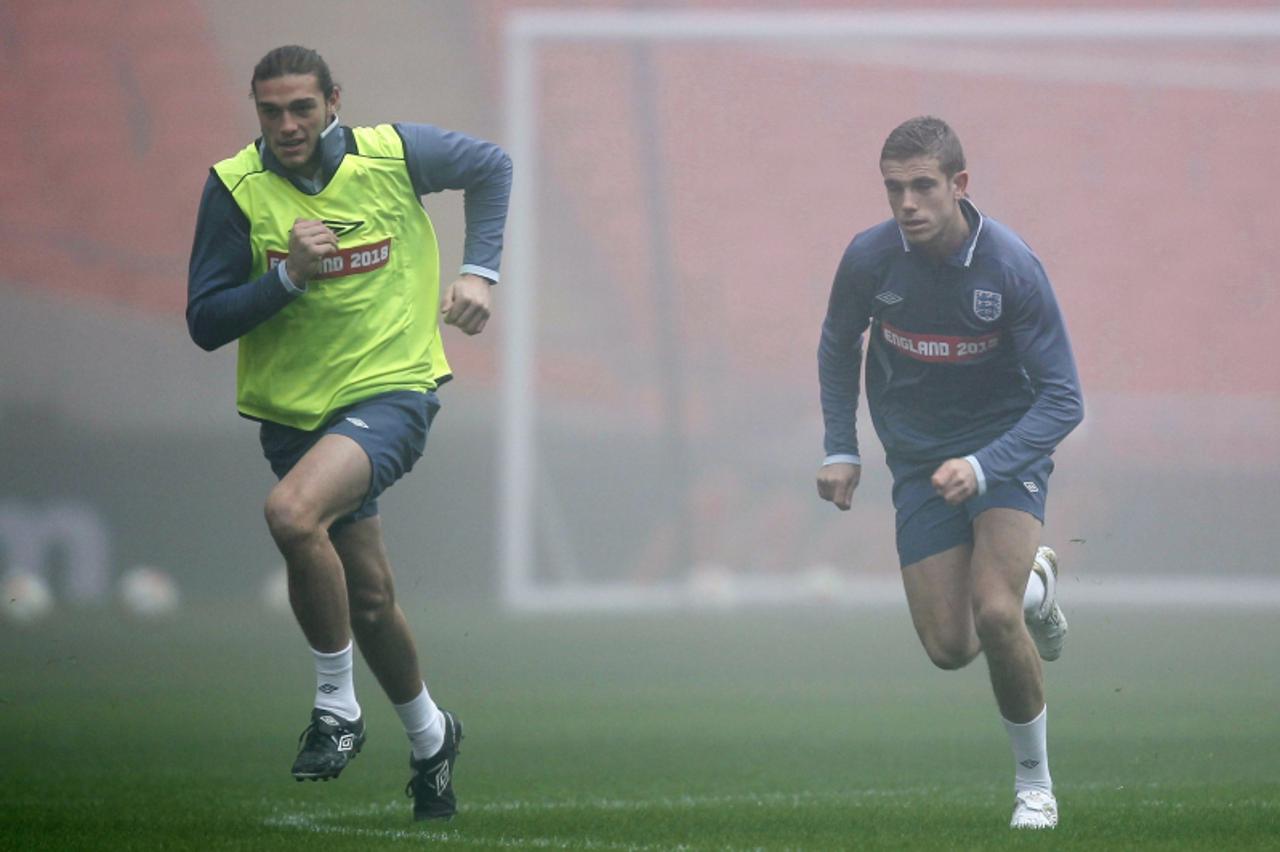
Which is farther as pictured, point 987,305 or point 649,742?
point 649,742

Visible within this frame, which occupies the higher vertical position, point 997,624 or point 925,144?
point 925,144

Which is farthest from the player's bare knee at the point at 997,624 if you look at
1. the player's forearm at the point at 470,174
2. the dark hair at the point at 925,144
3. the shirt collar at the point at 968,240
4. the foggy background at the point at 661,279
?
the foggy background at the point at 661,279

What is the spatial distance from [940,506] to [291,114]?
6.42 ft

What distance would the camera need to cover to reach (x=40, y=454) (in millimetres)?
16094

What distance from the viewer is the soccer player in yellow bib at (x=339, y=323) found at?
4.99 m

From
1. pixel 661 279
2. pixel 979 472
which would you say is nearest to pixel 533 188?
pixel 661 279

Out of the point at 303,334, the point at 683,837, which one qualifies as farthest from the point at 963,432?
the point at 303,334

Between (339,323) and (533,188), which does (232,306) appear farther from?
(533,188)

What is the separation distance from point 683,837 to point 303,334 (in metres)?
1.55

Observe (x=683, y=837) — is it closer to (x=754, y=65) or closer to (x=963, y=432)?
(x=963, y=432)

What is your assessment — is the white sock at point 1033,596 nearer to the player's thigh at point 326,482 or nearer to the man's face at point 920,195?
the man's face at point 920,195

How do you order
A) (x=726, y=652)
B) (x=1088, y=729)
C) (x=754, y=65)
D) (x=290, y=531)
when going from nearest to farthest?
1. (x=290, y=531)
2. (x=1088, y=729)
3. (x=726, y=652)
4. (x=754, y=65)

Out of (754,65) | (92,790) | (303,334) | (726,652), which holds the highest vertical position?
(754,65)

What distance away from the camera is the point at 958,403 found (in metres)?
5.52
